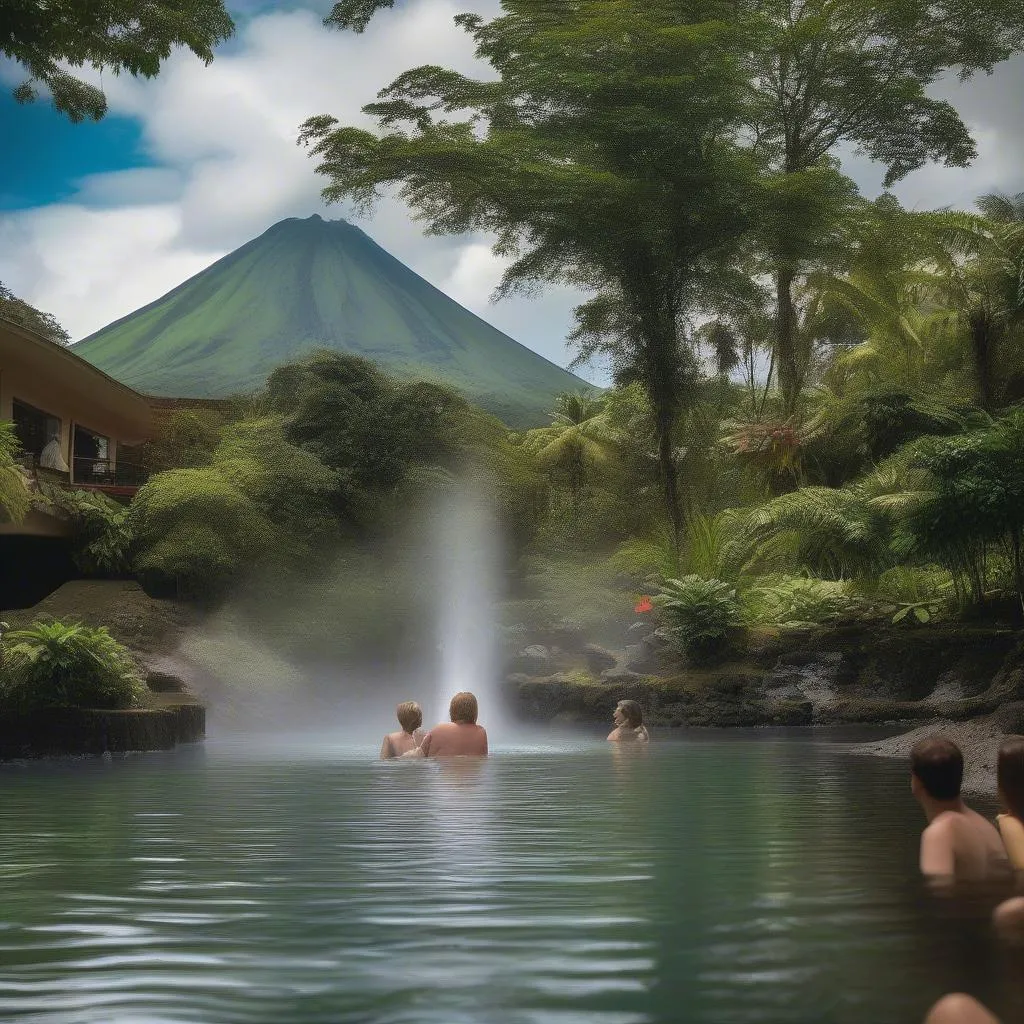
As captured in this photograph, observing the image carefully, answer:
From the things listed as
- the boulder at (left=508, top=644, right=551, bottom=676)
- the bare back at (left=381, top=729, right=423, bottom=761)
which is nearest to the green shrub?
the boulder at (left=508, top=644, right=551, bottom=676)

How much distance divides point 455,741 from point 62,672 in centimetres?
413

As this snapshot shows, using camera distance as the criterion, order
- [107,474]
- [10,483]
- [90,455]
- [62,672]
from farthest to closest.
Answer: [90,455] < [107,474] < [10,483] < [62,672]

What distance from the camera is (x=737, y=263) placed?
85.8 ft

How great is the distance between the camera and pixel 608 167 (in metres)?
24.3

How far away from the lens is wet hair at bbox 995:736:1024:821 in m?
4.47

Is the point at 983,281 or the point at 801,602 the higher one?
the point at 983,281

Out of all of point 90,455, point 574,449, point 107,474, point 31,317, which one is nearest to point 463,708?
point 107,474

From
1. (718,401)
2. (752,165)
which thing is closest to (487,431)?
(718,401)

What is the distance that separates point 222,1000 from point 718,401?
25476 mm

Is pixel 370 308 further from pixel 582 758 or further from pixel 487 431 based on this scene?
pixel 582 758

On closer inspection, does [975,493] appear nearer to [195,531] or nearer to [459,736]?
[459,736]

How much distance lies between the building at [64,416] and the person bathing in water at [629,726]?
11.1m

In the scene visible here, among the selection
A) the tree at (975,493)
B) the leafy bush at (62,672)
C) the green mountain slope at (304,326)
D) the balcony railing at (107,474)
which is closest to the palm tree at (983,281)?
the tree at (975,493)

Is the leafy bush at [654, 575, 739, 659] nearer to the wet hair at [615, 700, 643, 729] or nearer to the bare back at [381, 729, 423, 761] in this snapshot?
the wet hair at [615, 700, 643, 729]
